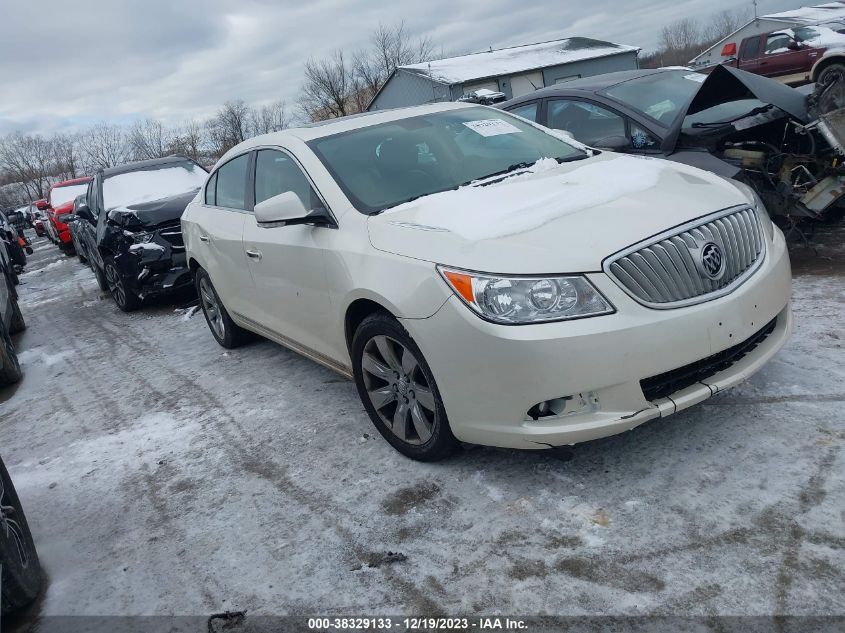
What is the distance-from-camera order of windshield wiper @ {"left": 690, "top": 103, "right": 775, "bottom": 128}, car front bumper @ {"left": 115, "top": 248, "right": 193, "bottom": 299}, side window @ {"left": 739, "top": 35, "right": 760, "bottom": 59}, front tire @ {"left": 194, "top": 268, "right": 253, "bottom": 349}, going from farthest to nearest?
side window @ {"left": 739, "top": 35, "right": 760, "bottom": 59} → car front bumper @ {"left": 115, "top": 248, "right": 193, "bottom": 299} → front tire @ {"left": 194, "top": 268, "right": 253, "bottom": 349} → windshield wiper @ {"left": 690, "top": 103, "right": 775, "bottom": 128}

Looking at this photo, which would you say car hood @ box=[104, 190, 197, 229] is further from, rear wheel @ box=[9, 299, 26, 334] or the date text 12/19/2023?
the date text 12/19/2023

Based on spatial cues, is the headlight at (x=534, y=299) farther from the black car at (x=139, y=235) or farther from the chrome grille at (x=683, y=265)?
the black car at (x=139, y=235)

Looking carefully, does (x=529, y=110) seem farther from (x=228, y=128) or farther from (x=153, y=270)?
(x=228, y=128)

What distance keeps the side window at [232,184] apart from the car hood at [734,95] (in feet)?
10.4

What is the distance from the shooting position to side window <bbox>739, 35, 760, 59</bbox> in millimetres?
18078

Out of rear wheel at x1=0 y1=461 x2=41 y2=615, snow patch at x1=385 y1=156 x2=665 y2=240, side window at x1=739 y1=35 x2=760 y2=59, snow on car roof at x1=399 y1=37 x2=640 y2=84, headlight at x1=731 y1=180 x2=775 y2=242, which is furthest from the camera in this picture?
snow on car roof at x1=399 y1=37 x2=640 y2=84

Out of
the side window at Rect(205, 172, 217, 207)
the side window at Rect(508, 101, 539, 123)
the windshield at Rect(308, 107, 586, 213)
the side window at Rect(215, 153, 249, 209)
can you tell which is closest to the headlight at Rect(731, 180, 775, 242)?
the windshield at Rect(308, 107, 586, 213)

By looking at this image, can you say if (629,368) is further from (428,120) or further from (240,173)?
(240,173)

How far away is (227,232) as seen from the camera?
4.80 m

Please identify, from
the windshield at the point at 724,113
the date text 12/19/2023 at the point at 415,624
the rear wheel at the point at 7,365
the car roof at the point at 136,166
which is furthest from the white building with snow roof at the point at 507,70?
the date text 12/19/2023 at the point at 415,624

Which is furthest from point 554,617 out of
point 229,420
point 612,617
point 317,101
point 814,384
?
point 317,101

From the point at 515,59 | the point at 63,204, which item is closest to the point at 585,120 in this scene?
the point at 63,204

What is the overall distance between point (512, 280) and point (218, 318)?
372 cm

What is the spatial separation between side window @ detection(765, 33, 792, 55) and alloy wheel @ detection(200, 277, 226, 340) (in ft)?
54.7
